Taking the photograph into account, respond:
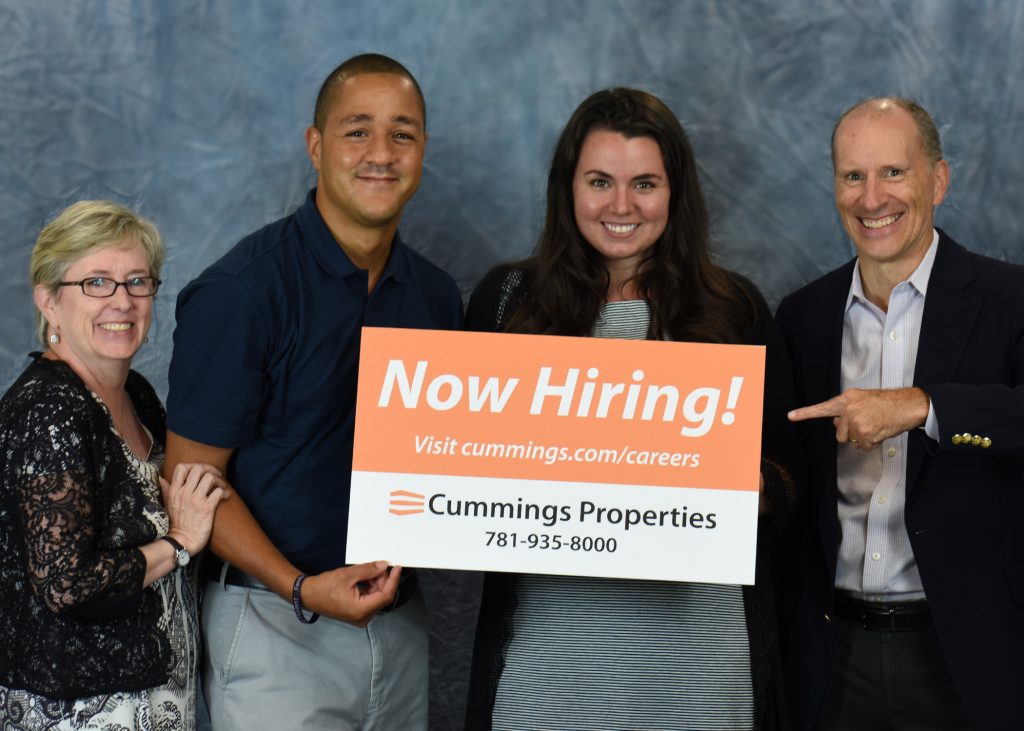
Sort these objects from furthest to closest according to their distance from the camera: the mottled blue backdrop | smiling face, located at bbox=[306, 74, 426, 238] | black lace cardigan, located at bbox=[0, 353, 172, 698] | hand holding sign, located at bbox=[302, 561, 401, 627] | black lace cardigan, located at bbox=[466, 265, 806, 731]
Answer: the mottled blue backdrop, smiling face, located at bbox=[306, 74, 426, 238], black lace cardigan, located at bbox=[466, 265, 806, 731], hand holding sign, located at bbox=[302, 561, 401, 627], black lace cardigan, located at bbox=[0, 353, 172, 698]

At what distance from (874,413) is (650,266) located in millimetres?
519

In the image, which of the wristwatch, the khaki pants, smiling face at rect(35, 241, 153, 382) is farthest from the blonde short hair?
the khaki pants

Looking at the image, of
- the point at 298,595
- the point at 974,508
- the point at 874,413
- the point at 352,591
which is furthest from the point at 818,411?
the point at 298,595

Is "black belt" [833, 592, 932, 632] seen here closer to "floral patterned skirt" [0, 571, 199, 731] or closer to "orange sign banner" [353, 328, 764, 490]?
"orange sign banner" [353, 328, 764, 490]

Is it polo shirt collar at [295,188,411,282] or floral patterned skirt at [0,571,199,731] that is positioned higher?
polo shirt collar at [295,188,411,282]

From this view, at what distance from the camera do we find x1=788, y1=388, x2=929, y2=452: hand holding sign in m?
2.24

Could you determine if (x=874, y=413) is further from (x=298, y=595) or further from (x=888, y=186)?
(x=298, y=595)

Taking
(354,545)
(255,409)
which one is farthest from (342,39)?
(354,545)

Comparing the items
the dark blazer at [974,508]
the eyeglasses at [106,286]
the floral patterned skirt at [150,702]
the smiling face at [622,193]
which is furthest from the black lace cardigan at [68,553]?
the dark blazer at [974,508]

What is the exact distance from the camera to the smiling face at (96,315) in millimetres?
2240

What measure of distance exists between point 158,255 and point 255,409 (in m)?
0.37

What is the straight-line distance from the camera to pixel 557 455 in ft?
6.98

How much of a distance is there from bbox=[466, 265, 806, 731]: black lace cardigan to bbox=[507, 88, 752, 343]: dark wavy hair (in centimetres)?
5

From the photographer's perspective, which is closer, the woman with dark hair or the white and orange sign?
the white and orange sign
